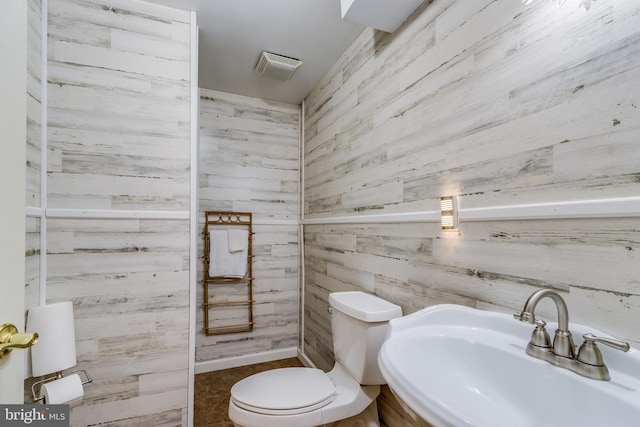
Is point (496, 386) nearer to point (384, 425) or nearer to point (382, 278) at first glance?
point (382, 278)

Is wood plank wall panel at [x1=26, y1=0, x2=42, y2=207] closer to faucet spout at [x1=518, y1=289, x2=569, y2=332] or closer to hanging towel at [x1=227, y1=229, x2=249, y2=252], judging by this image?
hanging towel at [x1=227, y1=229, x2=249, y2=252]

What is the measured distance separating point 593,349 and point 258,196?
2.45 meters

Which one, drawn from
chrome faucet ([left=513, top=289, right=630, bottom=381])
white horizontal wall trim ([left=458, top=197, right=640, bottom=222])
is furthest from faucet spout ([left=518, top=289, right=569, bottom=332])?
white horizontal wall trim ([left=458, top=197, right=640, bottom=222])

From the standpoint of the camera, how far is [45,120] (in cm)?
151

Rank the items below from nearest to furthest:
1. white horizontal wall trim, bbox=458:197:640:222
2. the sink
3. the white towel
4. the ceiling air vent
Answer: the sink
white horizontal wall trim, bbox=458:197:640:222
the ceiling air vent
the white towel

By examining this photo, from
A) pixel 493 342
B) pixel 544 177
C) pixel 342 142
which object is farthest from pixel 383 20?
pixel 493 342

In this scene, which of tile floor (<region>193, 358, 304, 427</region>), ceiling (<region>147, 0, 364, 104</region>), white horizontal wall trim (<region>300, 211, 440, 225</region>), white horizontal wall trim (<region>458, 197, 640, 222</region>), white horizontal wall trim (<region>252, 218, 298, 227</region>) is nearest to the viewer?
white horizontal wall trim (<region>458, 197, 640, 222</region>)

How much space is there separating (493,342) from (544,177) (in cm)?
52

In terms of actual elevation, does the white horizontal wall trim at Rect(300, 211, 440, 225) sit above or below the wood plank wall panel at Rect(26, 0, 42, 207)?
below

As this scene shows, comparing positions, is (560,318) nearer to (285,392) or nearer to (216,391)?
(285,392)

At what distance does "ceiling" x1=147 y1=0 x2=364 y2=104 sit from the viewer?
66.2 inches

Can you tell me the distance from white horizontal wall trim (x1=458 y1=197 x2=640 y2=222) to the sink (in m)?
0.30

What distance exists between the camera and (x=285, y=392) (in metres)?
1.31

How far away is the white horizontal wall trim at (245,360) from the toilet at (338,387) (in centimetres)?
132
